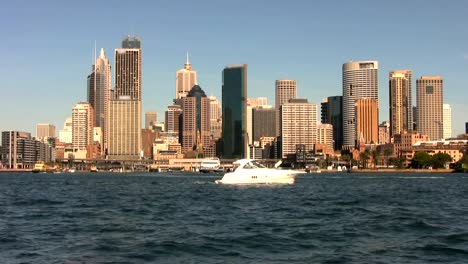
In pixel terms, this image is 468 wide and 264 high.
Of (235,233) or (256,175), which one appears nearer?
Answer: (235,233)

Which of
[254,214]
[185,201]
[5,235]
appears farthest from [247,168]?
[5,235]

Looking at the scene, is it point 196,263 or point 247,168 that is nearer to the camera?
point 196,263

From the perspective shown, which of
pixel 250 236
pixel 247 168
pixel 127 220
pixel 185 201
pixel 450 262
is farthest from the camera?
pixel 247 168

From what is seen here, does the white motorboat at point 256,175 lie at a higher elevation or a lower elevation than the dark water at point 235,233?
higher

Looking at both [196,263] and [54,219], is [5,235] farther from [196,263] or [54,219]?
[196,263]

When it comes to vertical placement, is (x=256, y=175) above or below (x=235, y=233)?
above

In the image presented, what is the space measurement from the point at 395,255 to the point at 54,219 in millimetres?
25309

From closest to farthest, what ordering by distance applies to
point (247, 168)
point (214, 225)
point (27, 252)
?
point (27, 252), point (214, 225), point (247, 168)

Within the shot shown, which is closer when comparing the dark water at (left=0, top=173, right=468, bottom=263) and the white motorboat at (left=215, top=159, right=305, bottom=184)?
the dark water at (left=0, top=173, right=468, bottom=263)

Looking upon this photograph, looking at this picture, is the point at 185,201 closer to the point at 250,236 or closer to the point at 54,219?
the point at 54,219

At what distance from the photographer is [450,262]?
99.0 feet

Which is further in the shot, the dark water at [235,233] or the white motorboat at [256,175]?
the white motorboat at [256,175]

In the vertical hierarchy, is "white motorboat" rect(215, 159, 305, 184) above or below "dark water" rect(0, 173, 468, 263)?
above

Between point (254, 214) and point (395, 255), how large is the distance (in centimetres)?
2015
